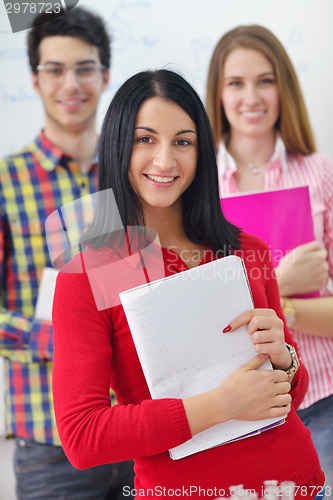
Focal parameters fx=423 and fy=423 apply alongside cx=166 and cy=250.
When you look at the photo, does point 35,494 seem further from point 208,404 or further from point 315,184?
point 315,184

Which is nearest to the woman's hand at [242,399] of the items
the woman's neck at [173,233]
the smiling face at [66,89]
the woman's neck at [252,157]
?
the woman's neck at [173,233]

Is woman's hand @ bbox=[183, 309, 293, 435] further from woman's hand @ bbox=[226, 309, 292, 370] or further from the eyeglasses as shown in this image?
the eyeglasses

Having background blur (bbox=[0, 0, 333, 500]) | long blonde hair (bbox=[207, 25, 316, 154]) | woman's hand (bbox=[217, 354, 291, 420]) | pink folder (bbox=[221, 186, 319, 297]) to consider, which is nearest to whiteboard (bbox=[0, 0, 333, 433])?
background blur (bbox=[0, 0, 333, 500])

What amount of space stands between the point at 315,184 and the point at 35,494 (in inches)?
47.2

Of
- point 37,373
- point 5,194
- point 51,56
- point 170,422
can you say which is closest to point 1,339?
point 37,373

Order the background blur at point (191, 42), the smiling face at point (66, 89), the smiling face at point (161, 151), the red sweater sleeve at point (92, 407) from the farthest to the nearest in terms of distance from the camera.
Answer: the background blur at point (191, 42)
the smiling face at point (66, 89)
the smiling face at point (161, 151)
the red sweater sleeve at point (92, 407)

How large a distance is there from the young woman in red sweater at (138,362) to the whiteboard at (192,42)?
91 cm

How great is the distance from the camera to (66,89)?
4.27 feet

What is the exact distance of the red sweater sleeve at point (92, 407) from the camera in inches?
23.9

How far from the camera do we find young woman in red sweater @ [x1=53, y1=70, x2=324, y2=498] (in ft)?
2.02

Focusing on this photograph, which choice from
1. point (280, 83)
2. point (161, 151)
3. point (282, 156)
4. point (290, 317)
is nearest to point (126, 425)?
point (161, 151)

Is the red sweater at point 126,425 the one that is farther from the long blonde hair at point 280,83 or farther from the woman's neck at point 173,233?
the long blonde hair at point 280,83

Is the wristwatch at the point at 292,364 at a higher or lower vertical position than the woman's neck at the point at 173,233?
lower

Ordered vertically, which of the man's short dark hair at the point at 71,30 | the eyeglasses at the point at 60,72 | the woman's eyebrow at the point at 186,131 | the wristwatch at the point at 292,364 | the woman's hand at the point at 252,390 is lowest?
the wristwatch at the point at 292,364
